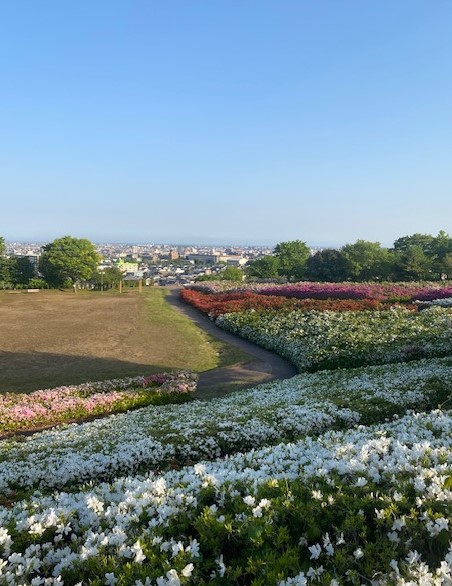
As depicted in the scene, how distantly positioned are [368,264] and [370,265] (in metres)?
0.35

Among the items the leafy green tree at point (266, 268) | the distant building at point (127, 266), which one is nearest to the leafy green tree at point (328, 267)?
the leafy green tree at point (266, 268)

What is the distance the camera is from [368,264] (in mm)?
58875

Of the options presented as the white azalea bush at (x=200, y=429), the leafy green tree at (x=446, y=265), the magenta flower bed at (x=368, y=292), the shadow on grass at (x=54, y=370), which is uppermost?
the leafy green tree at (x=446, y=265)

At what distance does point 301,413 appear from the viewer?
10.1 meters

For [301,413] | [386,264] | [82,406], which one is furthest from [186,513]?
[386,264]

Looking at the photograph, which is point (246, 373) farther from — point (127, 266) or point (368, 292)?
point (127, 266)

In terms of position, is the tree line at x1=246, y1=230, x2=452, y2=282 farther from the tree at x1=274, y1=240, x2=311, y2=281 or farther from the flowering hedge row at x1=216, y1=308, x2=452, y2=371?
the flowering hedge row at x1=216, y1=308, x2=452, y2=371

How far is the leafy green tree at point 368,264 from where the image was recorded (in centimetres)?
5678

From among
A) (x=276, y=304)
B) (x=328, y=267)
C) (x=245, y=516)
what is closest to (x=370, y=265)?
(x=328, y=267)

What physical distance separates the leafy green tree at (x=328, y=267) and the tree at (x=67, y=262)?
30589mm

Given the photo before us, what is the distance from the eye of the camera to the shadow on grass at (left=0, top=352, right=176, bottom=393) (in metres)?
17.6

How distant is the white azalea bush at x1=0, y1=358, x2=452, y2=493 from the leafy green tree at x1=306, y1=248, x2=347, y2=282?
47.0 m

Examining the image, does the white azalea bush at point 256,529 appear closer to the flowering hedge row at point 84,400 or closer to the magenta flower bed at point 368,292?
the flowering hedge row at point 84,400

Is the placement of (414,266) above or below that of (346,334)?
above
